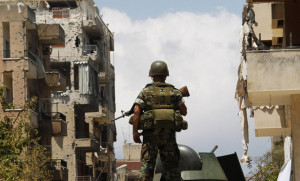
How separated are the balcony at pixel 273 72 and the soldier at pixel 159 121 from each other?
593cm

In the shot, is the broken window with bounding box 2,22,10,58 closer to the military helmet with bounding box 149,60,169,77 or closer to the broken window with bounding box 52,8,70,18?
the broken window with bounding box 52,8,70,18

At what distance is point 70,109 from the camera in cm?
7669

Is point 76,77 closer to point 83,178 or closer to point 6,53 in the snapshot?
point 83,178

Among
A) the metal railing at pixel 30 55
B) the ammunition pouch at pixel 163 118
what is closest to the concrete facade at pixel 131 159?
the metal railing at pixel 30 55

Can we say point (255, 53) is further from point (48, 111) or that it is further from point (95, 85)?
point (95, 85)

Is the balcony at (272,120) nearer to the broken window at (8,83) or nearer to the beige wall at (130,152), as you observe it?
the broken window at (8,83)

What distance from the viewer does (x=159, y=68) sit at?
14.3 m

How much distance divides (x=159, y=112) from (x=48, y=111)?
51.9 metres

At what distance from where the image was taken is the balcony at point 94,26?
8031 centimetres

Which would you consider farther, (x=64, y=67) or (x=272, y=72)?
(x=64, y=67)

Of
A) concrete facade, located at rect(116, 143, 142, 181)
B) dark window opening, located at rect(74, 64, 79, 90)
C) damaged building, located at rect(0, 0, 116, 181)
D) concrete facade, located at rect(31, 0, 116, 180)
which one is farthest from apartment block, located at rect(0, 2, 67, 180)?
concrete facade, located at rect(116, 143, 142, 181)

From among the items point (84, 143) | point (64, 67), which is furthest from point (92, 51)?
point (84, 143)

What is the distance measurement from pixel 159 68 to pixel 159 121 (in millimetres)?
749

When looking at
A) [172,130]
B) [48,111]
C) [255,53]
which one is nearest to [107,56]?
[48,111]
